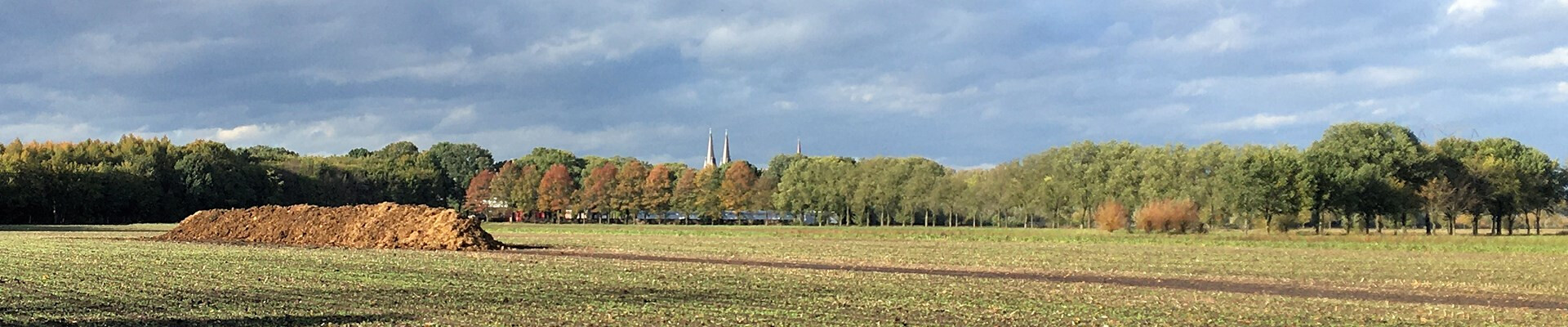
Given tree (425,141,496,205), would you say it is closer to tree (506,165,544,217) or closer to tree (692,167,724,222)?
tree (506,165,544,217)

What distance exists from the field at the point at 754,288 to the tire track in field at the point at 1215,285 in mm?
91

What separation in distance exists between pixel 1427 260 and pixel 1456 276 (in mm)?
11313

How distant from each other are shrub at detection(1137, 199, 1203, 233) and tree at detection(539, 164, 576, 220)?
8047 cm

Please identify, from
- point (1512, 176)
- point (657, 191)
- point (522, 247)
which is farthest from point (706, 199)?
point (522, 247)

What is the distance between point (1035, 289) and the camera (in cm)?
2634

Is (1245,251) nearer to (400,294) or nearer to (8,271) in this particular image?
(400,294)

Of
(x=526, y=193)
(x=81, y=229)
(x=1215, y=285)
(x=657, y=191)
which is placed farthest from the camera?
(x=526, y=193)

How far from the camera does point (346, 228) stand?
55.6 meters

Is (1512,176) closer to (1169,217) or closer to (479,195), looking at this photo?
(1169,217)

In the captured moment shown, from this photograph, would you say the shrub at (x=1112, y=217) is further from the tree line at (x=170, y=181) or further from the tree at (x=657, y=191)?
the tree line at (x=170, y=181)

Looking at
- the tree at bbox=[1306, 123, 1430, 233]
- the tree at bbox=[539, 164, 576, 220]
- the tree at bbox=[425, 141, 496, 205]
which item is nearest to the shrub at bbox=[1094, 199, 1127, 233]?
the tree at bbox=[1306, 123, 1430, 233]

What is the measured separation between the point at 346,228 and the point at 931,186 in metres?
83.2

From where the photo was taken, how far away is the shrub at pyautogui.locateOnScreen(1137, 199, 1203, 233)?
3361 inches

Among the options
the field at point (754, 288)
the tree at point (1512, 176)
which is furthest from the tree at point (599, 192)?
the field at point (754, 288)
